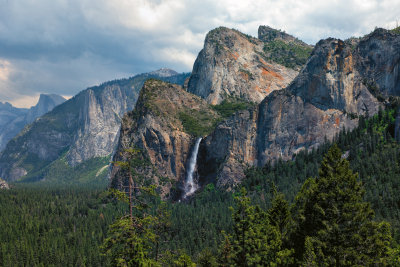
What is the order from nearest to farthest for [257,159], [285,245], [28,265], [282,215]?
[285,245], [282,215], [28,265], [257,159]

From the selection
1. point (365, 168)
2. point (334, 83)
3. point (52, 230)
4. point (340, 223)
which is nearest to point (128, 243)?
point (340, 223)

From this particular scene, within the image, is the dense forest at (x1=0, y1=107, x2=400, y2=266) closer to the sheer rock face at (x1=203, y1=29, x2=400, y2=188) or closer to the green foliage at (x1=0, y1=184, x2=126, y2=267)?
the green foliage at (x1=0, y1=184, x2=126, y2=267)

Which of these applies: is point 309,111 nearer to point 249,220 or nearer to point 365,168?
point 365,168

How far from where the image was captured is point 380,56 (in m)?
188

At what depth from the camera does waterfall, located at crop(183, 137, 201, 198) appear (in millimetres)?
182375

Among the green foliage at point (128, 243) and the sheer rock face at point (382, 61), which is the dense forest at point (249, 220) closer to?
the green foliage at point (128, 243)

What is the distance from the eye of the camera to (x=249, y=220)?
32.1 metres

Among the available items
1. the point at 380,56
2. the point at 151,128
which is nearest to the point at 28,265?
the point at 151,128

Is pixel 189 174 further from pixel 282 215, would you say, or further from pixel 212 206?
pixel 282 215

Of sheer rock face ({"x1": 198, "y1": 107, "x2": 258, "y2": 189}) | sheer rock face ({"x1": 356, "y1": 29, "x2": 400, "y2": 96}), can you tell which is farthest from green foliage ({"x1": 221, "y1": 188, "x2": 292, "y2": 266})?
sheer rock face ({"x1": 356, "y1": 29, "x2": 400, "y2": 96})

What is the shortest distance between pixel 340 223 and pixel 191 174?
162749 millimetres

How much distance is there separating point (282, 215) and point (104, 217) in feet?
446

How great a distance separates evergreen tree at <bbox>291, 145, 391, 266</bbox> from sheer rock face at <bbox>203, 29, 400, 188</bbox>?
13124 centimetres

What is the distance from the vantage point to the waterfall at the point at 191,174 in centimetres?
18238
